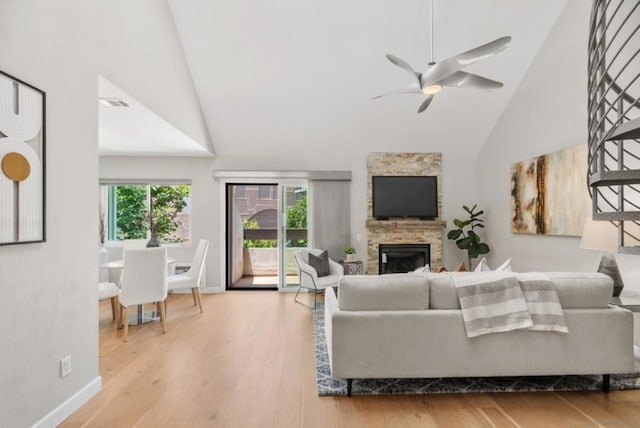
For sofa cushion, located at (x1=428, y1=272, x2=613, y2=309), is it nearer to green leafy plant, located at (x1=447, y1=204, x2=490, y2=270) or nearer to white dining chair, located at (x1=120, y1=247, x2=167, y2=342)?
white dining chair, located at (x1=120, y1=247, x2=167, y2=342)

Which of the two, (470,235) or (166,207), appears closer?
(470,235)

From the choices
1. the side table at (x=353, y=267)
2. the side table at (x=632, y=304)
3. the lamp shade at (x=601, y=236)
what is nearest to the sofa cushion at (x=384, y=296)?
the side table at (x=632, y=304)

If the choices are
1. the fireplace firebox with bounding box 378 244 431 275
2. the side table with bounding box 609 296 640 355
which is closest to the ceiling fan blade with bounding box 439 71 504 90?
the side table with bounding box 609 296 640 355

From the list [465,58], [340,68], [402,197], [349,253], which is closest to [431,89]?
[465,58]

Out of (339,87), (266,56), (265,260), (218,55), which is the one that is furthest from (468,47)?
(265,260)

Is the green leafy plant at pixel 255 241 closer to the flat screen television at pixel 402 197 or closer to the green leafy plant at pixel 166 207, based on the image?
the green leafy plant at pixel 166 207

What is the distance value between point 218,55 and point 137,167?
9.00 ft

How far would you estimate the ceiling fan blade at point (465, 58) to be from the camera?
3059 mm

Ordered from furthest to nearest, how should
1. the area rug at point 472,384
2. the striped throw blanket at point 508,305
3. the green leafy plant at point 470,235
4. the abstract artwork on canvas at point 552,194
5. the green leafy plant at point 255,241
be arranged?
Answer: 1. the green leafy plant at point 255,241
2. the green leafy plant at point 470,235
3. the abstract artwork on canvas at point 552,194
4. the area rug at point 472,384
5. the striped throw blanket at point 508,305

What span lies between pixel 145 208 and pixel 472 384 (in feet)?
19.4

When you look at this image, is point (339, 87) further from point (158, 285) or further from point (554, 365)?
point (554, 365)

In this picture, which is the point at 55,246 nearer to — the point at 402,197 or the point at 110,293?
the point at 110,293

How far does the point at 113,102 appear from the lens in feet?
11.8

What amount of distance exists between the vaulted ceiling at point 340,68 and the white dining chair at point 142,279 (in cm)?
253
